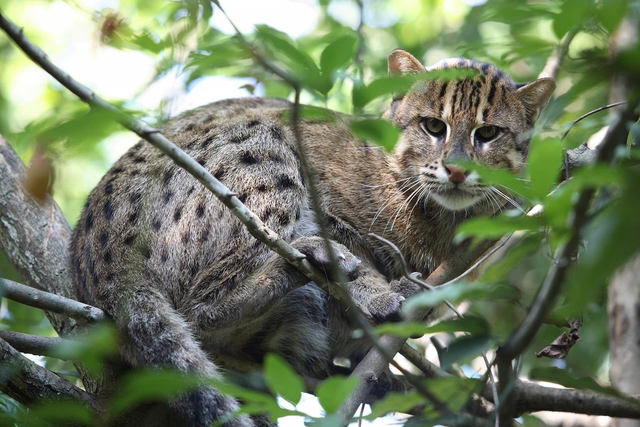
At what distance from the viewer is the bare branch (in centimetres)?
398

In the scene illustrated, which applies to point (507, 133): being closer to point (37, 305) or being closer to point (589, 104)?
point (589, 104)

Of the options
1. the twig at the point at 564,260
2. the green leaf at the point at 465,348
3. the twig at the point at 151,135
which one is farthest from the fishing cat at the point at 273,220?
the twig at the point at 564,260

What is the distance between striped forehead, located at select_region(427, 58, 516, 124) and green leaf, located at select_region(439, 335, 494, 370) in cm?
354

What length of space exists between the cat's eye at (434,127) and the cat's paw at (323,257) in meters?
1.56

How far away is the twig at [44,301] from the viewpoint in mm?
4035

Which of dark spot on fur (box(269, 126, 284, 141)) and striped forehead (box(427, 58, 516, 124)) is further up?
striped forehead (box(427, 58, 516, 124))

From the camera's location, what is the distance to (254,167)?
5609 millimetres

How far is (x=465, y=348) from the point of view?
8.61 feet

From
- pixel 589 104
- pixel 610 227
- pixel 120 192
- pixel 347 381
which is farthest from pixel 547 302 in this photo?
pixel 589 104

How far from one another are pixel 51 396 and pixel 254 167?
2.49m

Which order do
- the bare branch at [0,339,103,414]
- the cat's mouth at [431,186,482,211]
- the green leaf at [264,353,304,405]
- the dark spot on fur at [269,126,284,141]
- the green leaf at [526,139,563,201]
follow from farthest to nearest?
the dark spot on fur at [269,126,284,141], the cat's mouth at [431,186,482,211], the bare branch at [0,339,103,414], the green leaf at [264,353,304,405], the green leaf at [526,139,563,201]

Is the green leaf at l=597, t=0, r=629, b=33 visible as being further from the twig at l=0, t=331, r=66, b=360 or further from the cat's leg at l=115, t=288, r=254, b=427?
the twig at l=0, t=331, r=66, b=360

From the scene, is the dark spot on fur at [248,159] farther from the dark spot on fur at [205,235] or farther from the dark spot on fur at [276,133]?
the dark spot on fur at [205,235]

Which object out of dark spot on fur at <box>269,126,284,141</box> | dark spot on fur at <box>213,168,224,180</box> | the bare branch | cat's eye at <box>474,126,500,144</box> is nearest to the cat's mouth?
cat's eye at <box>474,126,500,144</box>
